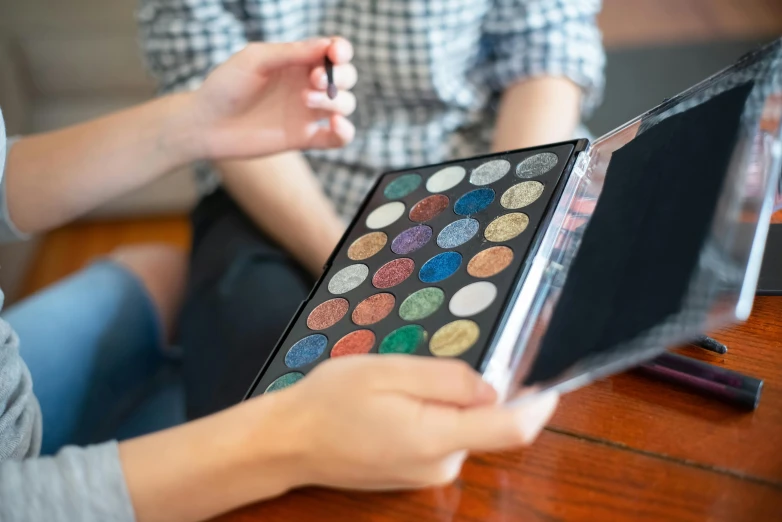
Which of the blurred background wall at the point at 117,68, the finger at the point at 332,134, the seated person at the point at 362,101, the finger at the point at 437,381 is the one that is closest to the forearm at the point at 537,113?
the seated person at the point at 362,101

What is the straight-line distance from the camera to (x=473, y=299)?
36cm

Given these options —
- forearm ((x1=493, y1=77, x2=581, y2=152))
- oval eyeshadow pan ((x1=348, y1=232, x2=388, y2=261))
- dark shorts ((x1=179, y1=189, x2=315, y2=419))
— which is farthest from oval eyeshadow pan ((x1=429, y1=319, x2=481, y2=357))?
forearm ((x1=493, y1=77, x2=581, y2=152))

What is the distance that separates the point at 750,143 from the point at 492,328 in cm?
17

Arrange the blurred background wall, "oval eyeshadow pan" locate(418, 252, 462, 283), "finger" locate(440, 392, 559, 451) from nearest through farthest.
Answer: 1. "finger" locate(440, 392, 559, 451)
2. "oval eyeshadow pan" locate(418, 252, 462, 283)
3. the blurred background wall

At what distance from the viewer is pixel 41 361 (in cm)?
58

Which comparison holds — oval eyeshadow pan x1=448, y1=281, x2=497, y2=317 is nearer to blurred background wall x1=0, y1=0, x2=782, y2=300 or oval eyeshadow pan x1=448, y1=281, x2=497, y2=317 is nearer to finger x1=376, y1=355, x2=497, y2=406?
finger x1=376, y1=355, x2=497, y2=406

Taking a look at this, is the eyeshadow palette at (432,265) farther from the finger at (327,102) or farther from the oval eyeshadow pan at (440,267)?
the finger at (327,102)

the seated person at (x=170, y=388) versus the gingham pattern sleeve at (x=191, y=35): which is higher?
the gingham pattern sleeve at (x=191, y=35)

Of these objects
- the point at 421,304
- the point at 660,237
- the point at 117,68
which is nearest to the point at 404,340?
the point at 421,304

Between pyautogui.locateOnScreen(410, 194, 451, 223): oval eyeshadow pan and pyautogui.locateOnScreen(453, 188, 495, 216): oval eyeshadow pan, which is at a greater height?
pyautogui.locateOnScreen(453, 188, 495, 216): oval eyeshadow pan

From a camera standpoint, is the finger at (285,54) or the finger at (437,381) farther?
the finger at (285,54)

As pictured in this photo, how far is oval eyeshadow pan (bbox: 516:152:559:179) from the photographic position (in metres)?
0.42

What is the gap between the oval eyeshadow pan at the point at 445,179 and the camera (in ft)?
1.50

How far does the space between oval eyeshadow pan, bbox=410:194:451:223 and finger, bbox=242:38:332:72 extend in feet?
0.48
